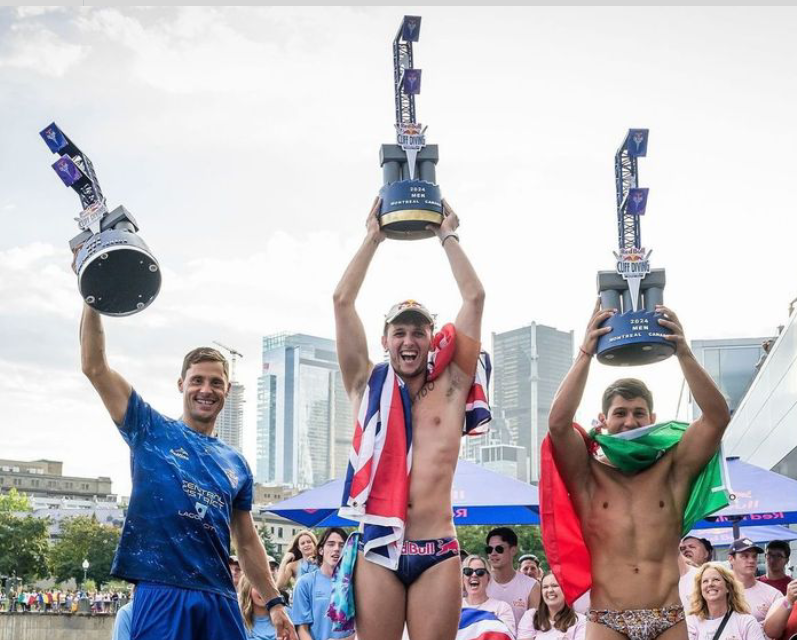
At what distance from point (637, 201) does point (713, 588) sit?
13.0ft

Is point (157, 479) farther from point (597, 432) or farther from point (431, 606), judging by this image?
point (597, 432)

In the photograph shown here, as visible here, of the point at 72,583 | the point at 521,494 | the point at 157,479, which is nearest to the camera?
the point at 157,479

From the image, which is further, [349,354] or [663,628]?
[349,354]

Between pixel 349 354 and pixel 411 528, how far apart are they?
94cm

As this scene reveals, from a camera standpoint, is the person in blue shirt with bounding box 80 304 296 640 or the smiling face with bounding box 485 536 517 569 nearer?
the person in blue shirt with bounding box 80 304 296 640

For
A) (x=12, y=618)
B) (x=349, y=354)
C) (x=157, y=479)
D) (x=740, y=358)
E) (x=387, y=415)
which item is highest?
(x=740, y=358)

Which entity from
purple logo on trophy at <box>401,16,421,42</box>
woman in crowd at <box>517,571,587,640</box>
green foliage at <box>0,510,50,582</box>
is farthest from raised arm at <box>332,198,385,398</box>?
green foliage at <box>0,510,50,582</box>

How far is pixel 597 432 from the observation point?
5.41 metres

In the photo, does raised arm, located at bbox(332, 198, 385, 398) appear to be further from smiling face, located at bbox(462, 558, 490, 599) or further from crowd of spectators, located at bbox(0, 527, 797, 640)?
smiling face, located at bbox(462, 558, 490, 599)

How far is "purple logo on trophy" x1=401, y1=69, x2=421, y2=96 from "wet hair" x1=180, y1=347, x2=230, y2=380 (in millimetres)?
1788

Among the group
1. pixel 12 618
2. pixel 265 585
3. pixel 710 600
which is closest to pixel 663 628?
pixel 265 585

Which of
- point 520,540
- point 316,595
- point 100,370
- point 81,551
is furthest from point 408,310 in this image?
point 81,551

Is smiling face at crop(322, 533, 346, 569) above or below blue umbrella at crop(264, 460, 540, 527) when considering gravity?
below

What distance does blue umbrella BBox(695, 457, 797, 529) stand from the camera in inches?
385
